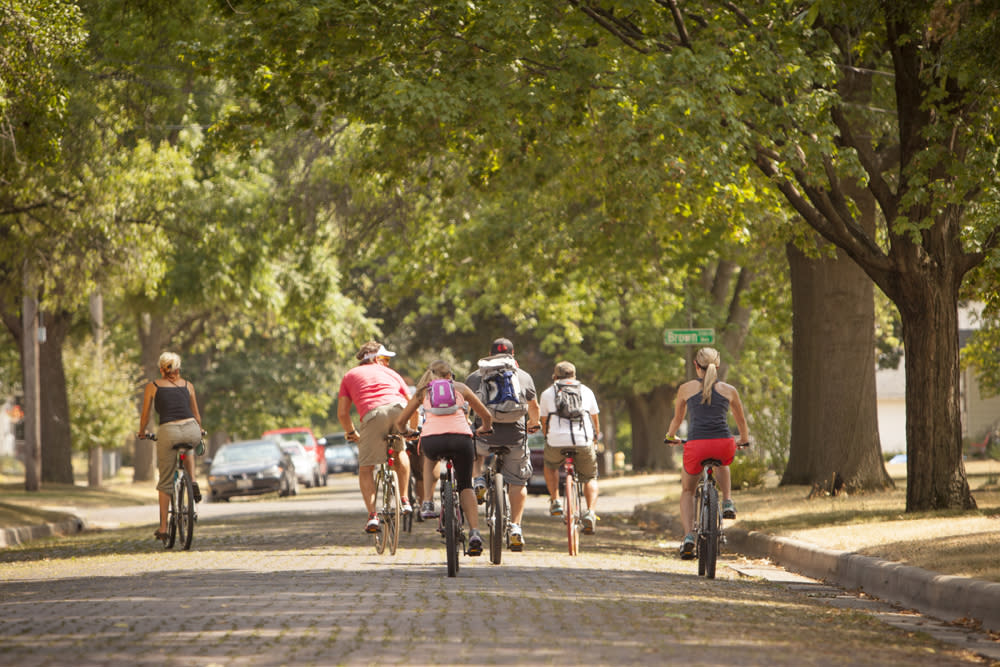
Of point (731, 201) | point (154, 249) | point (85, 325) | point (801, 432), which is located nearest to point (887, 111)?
point (731, 201)

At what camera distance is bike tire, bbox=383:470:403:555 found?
530 inches

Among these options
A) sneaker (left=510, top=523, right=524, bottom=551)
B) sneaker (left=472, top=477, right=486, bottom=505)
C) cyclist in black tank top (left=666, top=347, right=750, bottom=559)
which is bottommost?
sneaker (left=510, top=523, right=524, bottom=551)

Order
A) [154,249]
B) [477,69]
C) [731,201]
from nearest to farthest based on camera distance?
[477,69] < [731,201] < [154,249]

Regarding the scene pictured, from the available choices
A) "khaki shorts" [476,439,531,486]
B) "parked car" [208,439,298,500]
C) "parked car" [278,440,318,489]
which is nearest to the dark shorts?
"khaki shorts" [476,439,531,486]

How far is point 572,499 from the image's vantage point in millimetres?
14133

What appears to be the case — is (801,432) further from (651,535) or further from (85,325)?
(85,325)

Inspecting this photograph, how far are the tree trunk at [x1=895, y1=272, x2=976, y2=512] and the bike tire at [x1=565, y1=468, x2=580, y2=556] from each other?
3.73 m

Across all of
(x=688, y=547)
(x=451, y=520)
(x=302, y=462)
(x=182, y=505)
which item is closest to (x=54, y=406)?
(x=302, y=462)

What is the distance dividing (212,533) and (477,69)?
7.21 m

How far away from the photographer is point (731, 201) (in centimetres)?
1719

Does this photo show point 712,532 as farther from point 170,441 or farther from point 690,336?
point 690,336

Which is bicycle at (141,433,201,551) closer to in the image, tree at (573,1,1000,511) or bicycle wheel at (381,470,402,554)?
bicycle wheel at (381,470,402,554)

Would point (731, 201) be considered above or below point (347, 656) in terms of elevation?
above

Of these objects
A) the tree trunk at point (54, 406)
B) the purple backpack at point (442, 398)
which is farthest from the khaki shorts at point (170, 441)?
the tree trunk at point (54, 406)
